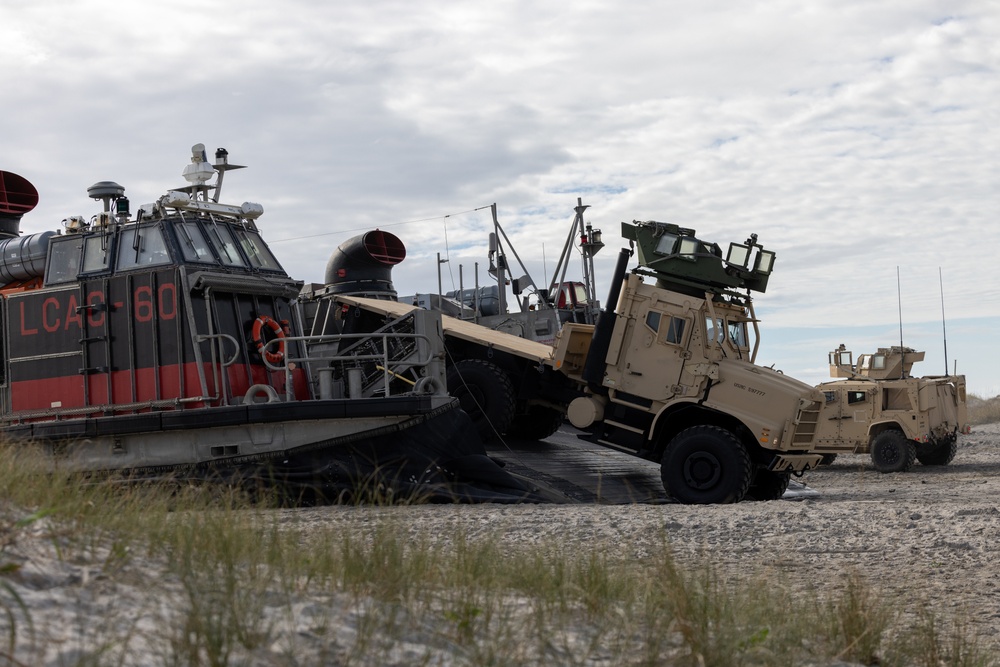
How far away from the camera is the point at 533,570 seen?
5.47 metres

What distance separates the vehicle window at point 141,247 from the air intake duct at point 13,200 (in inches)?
155

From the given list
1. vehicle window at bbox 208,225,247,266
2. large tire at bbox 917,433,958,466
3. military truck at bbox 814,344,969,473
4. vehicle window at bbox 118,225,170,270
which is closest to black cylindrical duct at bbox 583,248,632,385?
vehicle window at bbox 208,225,247,266

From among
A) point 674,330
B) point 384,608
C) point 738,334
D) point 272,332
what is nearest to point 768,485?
point 738,334

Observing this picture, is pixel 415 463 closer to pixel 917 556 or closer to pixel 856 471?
pixel 917 556

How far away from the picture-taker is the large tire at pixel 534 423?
15.6 m

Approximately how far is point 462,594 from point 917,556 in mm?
4774

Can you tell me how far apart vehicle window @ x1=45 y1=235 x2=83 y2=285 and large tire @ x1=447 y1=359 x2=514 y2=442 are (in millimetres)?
5101

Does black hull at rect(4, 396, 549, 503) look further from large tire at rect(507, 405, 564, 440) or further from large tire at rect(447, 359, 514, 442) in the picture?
large tire at rect(507, 405, 564, 440)

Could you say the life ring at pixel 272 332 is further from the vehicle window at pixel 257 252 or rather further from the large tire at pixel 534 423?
the large tire at pixel 534 423

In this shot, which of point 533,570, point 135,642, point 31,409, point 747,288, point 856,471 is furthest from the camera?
point 856,471

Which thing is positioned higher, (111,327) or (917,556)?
(111,327)

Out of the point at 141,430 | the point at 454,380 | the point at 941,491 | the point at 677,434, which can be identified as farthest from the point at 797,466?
the point at 141,430

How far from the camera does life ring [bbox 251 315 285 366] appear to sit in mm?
11961

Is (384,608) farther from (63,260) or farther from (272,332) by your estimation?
(63,260)
